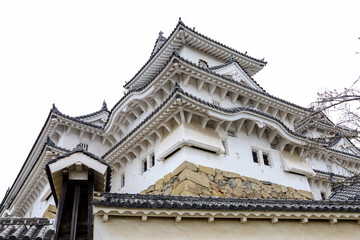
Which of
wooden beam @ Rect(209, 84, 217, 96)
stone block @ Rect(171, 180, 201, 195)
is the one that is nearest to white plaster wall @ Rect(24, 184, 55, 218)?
stone block @ Rect(171, 180, 201, 195)

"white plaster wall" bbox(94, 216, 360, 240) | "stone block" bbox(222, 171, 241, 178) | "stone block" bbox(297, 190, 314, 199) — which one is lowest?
"white plaster wall" bbox(94, 216, 360, 240)

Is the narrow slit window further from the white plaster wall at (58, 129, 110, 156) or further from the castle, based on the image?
the white plaster wall at (58, 129, 110, 156)

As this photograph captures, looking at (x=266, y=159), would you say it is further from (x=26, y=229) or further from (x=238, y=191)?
(x=26, y=229)

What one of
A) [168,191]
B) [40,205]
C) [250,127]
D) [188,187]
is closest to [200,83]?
[250,127]

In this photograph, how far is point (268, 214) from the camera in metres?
8.35

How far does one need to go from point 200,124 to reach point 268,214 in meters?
6.87

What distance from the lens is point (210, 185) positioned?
43.2ft

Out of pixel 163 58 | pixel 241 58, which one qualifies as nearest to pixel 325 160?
pixel 241 58

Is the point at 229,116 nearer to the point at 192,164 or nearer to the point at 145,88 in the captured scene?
the point at 192,164

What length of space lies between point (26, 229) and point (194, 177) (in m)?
7.10

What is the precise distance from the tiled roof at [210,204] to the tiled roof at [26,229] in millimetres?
1107

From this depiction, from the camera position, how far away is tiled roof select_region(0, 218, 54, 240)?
617cm

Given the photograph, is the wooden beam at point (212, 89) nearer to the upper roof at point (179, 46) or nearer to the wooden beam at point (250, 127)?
the wooden beam at point (250, 127)

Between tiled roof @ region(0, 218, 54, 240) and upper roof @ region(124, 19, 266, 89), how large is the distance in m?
15.0
